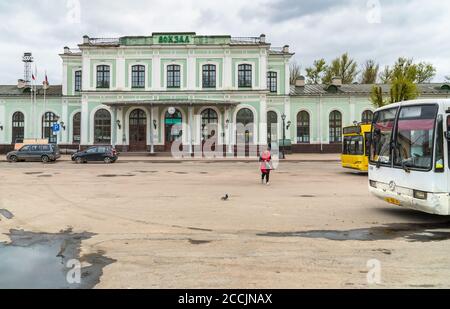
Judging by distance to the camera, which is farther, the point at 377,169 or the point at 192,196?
the point at 192,196

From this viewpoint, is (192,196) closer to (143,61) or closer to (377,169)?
(377,169)

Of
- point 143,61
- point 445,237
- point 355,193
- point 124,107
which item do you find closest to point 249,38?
point 143,61

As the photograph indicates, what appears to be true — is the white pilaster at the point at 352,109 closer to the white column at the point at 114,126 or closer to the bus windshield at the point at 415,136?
the white column at the point at 114,126

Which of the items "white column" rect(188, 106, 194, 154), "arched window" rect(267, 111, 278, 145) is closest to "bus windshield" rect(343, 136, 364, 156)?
"white column" rect(188, 106, 194, 154)

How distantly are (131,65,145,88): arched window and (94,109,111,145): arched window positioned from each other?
4.34 metres

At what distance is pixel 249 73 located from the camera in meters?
40.6

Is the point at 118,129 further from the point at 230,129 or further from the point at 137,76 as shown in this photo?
the point at 230,129

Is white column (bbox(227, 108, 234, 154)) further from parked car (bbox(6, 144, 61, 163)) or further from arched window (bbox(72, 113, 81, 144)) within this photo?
arched window (bbox(72, 113, 81, 144))

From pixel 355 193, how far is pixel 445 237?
6025 mm

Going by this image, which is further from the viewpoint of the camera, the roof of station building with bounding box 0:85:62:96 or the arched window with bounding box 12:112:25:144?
the roof of station building with bounding box 0:85:62:96

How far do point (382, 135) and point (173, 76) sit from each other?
33.5 meters

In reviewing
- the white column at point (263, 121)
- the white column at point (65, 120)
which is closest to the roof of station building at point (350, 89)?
the white column at point (263, 121)

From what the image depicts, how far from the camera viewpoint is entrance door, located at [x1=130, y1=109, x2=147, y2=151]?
133 ft
